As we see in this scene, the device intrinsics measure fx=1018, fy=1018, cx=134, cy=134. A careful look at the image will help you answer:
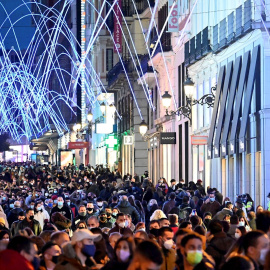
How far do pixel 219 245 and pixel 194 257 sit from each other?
12.7 feet

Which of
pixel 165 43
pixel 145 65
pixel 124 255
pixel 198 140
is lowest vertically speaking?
pixel 124 255

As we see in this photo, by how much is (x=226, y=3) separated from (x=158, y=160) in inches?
783

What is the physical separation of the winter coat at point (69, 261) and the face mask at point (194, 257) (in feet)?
3.57

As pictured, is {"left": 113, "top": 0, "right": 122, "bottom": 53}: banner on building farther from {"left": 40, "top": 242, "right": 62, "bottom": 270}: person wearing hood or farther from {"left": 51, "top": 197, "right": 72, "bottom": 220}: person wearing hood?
{"left": 40, "top": 242, "right": 62, "bottom": 270}: person wearing hood

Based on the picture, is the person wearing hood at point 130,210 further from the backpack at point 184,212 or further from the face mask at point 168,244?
the face mask at point 168,244

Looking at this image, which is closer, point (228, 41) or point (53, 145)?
point (228, 41)

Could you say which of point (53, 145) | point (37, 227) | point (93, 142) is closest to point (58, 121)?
point (53, 145)

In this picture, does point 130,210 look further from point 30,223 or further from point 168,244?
point 168,244

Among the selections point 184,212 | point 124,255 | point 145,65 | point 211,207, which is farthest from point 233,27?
point 124,255

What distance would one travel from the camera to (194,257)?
31.1ft

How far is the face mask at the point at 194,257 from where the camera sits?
948cm

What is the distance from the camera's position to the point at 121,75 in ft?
205

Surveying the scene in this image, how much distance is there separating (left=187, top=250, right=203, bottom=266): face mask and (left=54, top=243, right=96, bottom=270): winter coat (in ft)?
3.57

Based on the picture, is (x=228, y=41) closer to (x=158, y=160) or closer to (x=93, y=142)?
(x=158, y=160)
